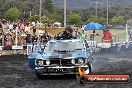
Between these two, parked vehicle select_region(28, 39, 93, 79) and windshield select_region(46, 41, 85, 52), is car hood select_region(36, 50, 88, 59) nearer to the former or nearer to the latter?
parked vehicle select_region(28, 39, 93, 79)

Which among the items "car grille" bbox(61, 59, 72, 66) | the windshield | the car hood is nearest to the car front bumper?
"car grille" bbox(61, 59, 72, 66)

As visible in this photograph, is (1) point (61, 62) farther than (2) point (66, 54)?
No

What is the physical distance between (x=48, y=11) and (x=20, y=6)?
7488mm

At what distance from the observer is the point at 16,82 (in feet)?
51.4

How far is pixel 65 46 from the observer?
59.5 ft

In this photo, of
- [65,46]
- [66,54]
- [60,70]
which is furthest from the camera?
[65,46]

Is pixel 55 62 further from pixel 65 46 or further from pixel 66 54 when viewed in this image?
pixel 65 46

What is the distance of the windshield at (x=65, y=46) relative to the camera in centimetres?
1792

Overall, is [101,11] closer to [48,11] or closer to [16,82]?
[48,11]

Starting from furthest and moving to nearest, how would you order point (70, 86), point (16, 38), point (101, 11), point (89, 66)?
point (101, 11) → point (16, 38) → point (89, 66) → point (70, 86)

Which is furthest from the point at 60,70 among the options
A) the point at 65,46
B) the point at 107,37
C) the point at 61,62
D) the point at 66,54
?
the point at 107,37

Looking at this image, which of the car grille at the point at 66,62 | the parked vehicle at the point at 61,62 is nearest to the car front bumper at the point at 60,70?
the parked vehicle at the point at 61,62

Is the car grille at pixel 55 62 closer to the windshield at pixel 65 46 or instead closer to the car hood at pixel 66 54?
the car hood at pixel 66 54

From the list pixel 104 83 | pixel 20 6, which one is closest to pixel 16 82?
pixel 104 83
